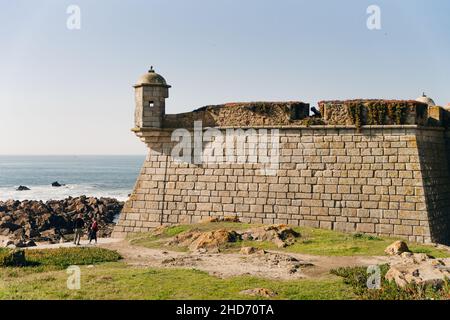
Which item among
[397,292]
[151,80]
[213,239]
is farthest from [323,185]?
[397,292]

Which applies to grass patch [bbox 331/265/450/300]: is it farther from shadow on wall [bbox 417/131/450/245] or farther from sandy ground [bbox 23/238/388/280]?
shadow on wall [bbox 417/131/450/245]

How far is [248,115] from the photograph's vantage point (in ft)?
73.2

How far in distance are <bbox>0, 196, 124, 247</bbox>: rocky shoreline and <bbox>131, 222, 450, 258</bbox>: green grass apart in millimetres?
7902

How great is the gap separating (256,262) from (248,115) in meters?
9.04

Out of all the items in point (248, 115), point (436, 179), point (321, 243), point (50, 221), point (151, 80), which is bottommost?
point (50, 221)

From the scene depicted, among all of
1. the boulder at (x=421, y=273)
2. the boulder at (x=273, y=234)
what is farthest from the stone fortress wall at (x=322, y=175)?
the boulder at (x=421, y=273)

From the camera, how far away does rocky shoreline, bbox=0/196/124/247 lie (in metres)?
30.4

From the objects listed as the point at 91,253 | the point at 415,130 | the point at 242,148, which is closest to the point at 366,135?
the point at 415,130

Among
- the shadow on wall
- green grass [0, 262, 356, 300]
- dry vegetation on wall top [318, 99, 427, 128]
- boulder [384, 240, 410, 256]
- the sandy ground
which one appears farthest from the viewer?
dry vegetation on wall top [318, 99, 427, 128]

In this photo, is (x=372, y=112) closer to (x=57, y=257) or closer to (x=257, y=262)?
(x=257, y=262)

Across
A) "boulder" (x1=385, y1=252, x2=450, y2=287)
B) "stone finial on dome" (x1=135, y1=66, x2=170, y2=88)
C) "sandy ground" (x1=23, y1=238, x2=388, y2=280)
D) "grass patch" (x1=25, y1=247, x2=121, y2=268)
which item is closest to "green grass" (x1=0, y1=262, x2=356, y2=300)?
"sandy ground" (x1=23, y1=238, x2=388, y2=280)

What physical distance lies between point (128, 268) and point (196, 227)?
618 centimetres

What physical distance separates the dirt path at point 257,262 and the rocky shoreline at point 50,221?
404 inches
